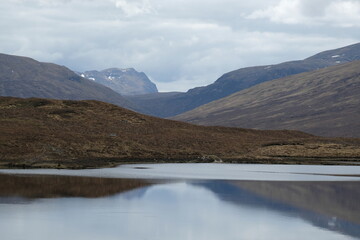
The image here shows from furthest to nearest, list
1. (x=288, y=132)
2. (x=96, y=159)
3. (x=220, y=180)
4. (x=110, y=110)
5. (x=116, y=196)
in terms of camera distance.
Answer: (x=288, y=132)
(x=110, y=110)
(x=96, y=159)
(x=220, y=180)
(x=116, y=196)

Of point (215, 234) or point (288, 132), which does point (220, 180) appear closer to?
point (215, 234)

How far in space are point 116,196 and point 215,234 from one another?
1595 centimetres

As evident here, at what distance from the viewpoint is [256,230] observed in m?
33.6

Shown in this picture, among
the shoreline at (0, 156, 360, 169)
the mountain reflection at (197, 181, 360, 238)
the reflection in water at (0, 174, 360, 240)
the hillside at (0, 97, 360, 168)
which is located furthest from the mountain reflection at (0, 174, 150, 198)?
the hillside at (0, 97, 360, 168)

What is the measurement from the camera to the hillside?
8494 cm

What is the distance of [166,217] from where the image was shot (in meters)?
37.4

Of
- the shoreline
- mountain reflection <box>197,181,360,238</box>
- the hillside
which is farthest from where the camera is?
the hillside

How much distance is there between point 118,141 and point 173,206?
58916 millimetres

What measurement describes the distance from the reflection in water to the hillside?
100.0ft

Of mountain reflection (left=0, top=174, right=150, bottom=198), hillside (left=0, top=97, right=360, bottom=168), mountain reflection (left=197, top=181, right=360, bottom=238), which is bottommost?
mountain reflection (left=197, top=181, right=360, bottom=238)

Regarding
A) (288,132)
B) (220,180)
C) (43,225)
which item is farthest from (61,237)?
(288,132)

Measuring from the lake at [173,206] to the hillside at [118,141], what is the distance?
62.1ft

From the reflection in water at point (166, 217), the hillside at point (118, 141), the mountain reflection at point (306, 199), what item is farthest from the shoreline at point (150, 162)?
the mountain reflection at point (306, 199)

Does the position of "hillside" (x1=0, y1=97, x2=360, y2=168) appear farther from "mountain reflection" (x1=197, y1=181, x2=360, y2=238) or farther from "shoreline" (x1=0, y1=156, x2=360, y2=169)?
"mountain reflection" (x1=197, y1=181, x2=360, y2=238)
